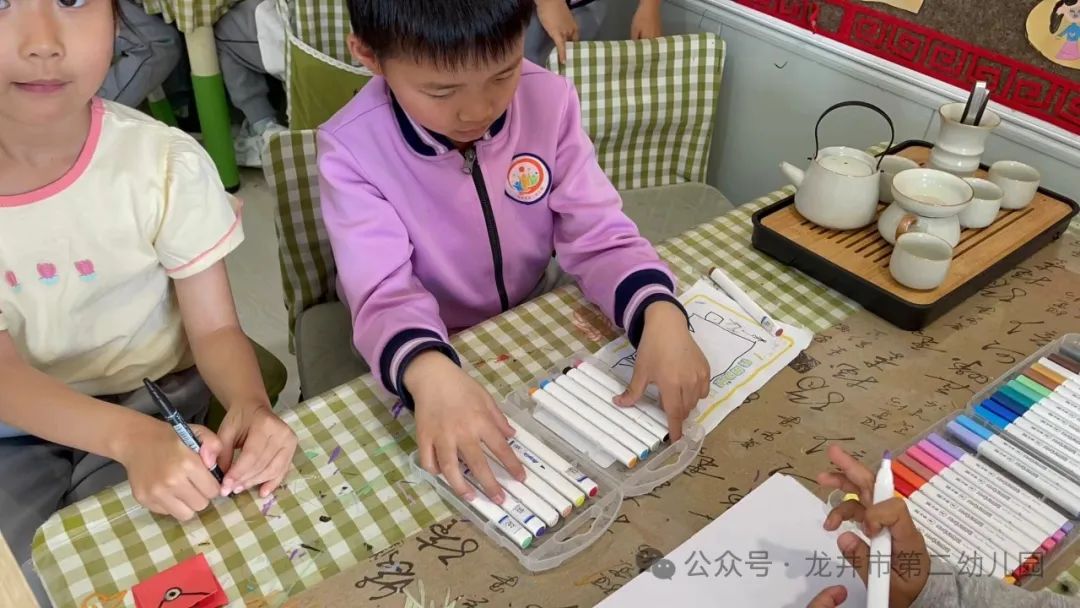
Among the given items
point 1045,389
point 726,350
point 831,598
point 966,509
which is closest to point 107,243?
point 726,350

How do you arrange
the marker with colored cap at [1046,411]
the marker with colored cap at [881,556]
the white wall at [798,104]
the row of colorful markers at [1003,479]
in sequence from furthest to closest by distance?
the white wall at [798,104] → the marker with colored cap at [1046,411] → the row of colorful markers at [1003,479] → the marker with colored cap at [881,556]

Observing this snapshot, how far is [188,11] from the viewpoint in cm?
226

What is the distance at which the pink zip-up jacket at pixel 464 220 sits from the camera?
92cm

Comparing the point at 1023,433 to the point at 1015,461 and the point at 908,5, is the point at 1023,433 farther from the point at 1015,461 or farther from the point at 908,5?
the point at 908,5

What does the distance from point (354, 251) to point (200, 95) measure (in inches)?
72.1

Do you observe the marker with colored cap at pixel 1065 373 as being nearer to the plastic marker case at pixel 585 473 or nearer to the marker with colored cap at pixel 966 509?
the marker with colored cap at pixel 966 509

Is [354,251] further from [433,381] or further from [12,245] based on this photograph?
[12,245]

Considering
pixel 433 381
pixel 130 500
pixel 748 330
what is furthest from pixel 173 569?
pixel 748 330

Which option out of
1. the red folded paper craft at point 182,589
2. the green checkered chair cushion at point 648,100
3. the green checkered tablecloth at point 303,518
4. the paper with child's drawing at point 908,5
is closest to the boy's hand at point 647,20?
the green checkered chair cushion at point 648,100

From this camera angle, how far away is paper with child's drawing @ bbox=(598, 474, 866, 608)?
0.66 m

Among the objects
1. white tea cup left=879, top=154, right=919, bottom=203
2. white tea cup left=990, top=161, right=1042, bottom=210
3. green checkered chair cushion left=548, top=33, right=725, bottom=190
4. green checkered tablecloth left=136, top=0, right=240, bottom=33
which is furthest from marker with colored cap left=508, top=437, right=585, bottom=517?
green checkered tablecloth left=136, top=0, right=240, bottom=33

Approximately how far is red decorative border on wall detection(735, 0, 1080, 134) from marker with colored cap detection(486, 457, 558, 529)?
1.15m

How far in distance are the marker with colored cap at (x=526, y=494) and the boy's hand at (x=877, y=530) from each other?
0.23 m

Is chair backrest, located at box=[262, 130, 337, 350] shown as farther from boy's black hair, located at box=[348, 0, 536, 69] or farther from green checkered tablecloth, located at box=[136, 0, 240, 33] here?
green checkered tablecloth, located at box=[136, 0, 240, 33]
